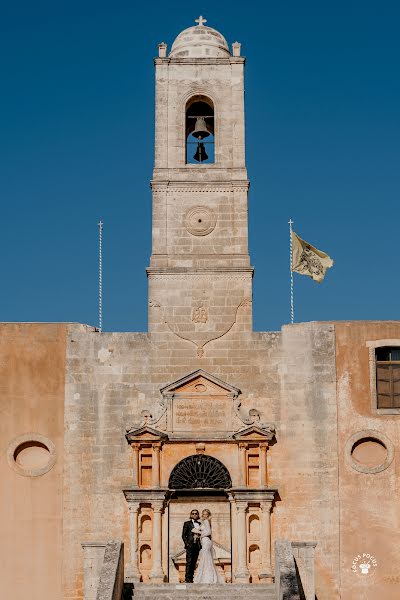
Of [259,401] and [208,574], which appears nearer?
[208,574]

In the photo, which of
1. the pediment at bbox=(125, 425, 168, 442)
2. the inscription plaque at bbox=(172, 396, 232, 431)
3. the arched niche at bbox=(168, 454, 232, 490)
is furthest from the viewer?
the inscription plaque at bbox=(172, 396, 232, 431)

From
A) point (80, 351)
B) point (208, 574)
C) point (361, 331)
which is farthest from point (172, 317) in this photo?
point (208, 574)

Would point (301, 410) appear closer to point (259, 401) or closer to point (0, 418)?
point (259, 401)

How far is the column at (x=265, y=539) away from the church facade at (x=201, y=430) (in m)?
0.03

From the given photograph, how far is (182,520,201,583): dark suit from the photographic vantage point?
1218 inches

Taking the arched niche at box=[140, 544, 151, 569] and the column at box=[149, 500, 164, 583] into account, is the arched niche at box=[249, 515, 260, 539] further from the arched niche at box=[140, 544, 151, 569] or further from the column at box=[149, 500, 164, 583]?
the arched niche at box=[140, 544, 151, 569]

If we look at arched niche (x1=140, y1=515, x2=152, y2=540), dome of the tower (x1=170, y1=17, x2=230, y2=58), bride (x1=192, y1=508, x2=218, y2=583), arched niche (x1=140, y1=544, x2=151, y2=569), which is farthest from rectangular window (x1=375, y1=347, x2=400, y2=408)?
dome of the tower (x1=170, y1=17, x2=230, y2=58)

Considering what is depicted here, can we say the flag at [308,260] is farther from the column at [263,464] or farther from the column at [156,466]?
the column at [156,466]

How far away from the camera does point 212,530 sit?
3369 centimetres

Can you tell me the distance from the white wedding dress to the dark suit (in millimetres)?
253

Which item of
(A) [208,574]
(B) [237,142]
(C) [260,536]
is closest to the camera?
(A) [208,574]

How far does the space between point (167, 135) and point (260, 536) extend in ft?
32.4

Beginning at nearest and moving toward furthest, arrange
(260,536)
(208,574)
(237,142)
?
(208,574), (260,536), (237,142)
